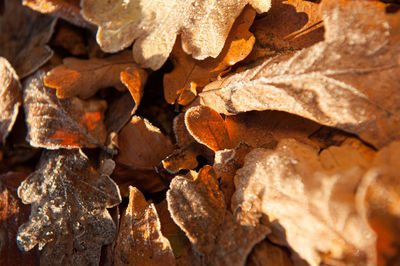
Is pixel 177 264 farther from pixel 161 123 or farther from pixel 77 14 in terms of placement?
pixel 77 14

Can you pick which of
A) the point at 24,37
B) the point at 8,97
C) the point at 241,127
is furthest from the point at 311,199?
the point at 24,37

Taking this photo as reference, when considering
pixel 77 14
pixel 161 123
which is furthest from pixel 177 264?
pixel 77 14

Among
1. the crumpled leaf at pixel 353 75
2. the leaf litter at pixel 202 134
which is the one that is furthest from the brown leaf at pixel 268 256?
the crumpled leaf at pixel 353 75

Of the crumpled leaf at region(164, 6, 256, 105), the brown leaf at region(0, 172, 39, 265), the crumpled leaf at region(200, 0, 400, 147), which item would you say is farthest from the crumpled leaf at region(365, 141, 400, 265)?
the brown leaf at region(0, 172, 39, 265)

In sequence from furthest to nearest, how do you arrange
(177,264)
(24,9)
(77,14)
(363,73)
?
(24,9)
(77,14)
(177,264)
(363,73)

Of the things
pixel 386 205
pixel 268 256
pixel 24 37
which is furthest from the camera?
pixel 24 37

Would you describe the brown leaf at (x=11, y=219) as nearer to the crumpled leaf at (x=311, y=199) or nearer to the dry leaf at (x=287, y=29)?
the crumpled leaf at (x=311, y=199)

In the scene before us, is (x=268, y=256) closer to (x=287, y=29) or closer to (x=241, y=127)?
(x=241, y=127)
